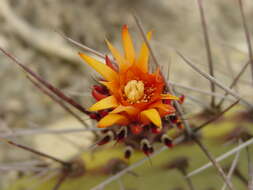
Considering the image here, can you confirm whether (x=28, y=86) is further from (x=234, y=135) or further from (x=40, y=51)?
(x=234, y=135)

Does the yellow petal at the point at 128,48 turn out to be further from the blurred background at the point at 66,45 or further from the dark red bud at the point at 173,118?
the blurred background at the point at 66,45

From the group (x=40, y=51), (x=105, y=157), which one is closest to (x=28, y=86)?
(x=40, y=51)

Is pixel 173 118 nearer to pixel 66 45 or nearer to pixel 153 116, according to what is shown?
pixel 153 116

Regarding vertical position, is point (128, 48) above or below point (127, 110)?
above

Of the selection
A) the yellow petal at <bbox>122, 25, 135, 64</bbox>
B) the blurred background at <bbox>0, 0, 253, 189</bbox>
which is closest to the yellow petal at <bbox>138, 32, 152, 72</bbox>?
the yellow petal at <bbox>122, 25, 135, 64</bbox>

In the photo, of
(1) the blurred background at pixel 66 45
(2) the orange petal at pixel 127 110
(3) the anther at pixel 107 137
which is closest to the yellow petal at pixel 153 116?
(2) the orange petal at pixel 127 110

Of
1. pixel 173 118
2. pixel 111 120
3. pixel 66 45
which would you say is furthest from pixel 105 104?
pixel 66 45

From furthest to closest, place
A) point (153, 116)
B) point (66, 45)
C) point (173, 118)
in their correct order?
point (66, 45) < point (173, 118) < point (153, 116)
